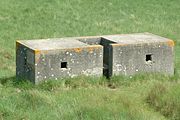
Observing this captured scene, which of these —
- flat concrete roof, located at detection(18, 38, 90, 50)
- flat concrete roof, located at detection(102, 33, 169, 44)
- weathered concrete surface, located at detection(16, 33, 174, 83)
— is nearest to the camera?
weathered concrete surface, located at detection(16, 33, 174, 83)

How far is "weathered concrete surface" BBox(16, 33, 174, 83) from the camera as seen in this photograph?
10797mm

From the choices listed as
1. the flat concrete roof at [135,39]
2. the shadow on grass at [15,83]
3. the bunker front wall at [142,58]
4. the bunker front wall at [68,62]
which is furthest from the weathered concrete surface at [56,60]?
the flat concrete roof at [135,39]

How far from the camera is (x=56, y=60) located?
1084 cm

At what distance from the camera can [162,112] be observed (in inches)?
342

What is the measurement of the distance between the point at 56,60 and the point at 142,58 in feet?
6.83

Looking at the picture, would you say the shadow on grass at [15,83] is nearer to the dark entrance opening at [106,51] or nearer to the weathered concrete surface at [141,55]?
the dark entrance opening at [106,51]

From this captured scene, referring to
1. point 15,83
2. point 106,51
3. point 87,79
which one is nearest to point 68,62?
point 87,79

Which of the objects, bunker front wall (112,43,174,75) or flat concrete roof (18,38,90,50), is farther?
bunker front wall (112,43,174,75)

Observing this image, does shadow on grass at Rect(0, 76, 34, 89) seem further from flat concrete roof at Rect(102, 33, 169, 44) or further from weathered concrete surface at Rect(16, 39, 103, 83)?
flat concrete roof at Rect(102, 33, 169, 44)

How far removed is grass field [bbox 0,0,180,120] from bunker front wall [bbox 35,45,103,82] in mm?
180

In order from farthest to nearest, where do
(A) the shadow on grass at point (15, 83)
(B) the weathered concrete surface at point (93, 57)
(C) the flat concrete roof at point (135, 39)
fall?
1. (C) the flat concrete roof at point (135, 39)
2. (B) the weathered concrete surface at point (93, 57)
3. (A) the shadow on grass at point (15, 83)

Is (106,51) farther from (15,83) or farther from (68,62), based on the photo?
(15,83)

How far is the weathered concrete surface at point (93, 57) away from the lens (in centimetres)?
1080

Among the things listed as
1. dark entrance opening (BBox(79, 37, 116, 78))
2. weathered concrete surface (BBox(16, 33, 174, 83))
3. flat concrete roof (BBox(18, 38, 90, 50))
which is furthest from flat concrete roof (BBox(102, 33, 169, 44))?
flat concrete roof (BBox(18, 38, 90, 50))
